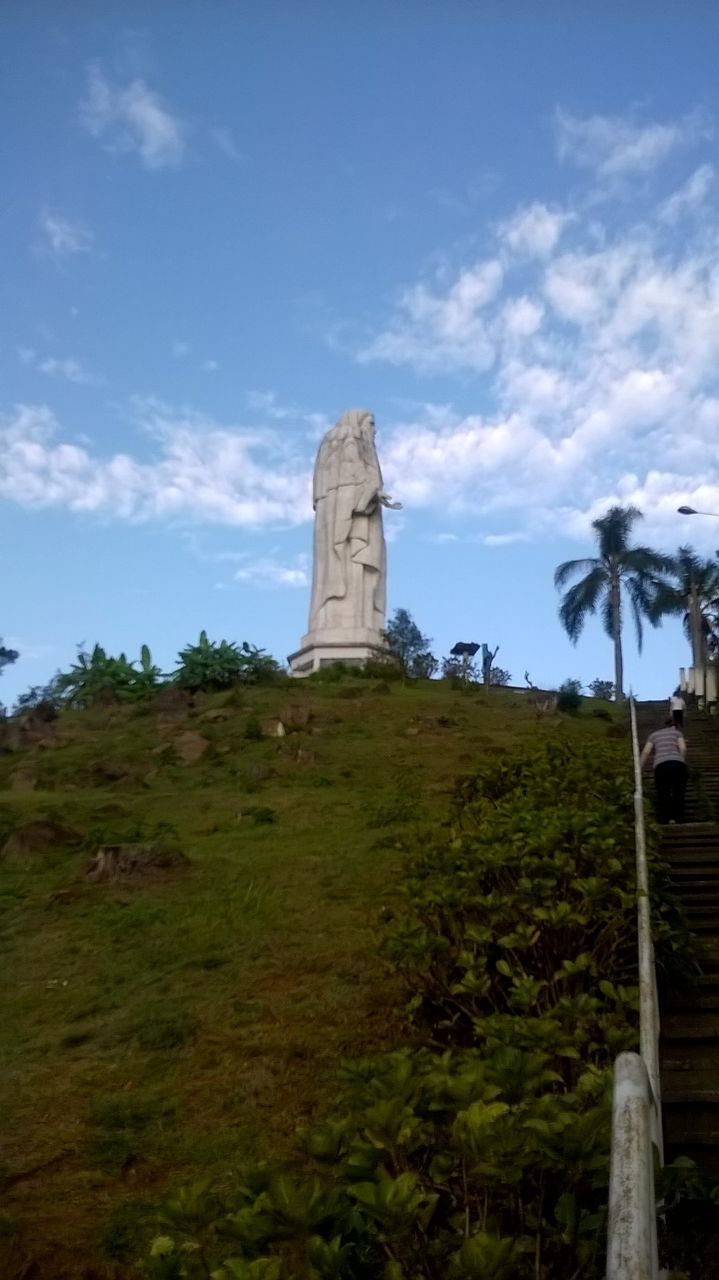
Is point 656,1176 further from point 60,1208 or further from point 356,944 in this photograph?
point 356,944

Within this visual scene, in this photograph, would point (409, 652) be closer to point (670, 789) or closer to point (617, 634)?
point (617, 634)

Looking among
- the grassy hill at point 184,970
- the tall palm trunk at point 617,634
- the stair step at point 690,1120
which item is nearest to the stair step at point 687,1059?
the stair step at point 690,1120

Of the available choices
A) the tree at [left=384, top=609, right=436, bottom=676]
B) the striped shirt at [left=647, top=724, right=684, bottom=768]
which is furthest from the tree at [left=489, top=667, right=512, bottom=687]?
the striped shirt at [left=647, top=724, right=684, bottom=768]

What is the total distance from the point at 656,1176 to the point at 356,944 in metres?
4.60

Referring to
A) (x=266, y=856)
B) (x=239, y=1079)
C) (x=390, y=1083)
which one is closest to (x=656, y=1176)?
(x=390, y=1083)

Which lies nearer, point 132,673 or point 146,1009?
point 146,1009

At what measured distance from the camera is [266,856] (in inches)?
382

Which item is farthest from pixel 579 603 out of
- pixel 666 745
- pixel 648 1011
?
pixel 648 1011

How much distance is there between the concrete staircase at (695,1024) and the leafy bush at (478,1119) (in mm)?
257

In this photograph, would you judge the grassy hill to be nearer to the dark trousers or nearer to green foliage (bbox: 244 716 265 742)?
green foliage (bbox: 244 716 265 742)

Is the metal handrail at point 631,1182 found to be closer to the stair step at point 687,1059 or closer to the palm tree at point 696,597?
the stair step at point 687,1059

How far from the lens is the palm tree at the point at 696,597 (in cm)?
3469

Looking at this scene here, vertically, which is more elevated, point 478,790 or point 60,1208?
point 478,790

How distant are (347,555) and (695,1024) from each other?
65.8ft
